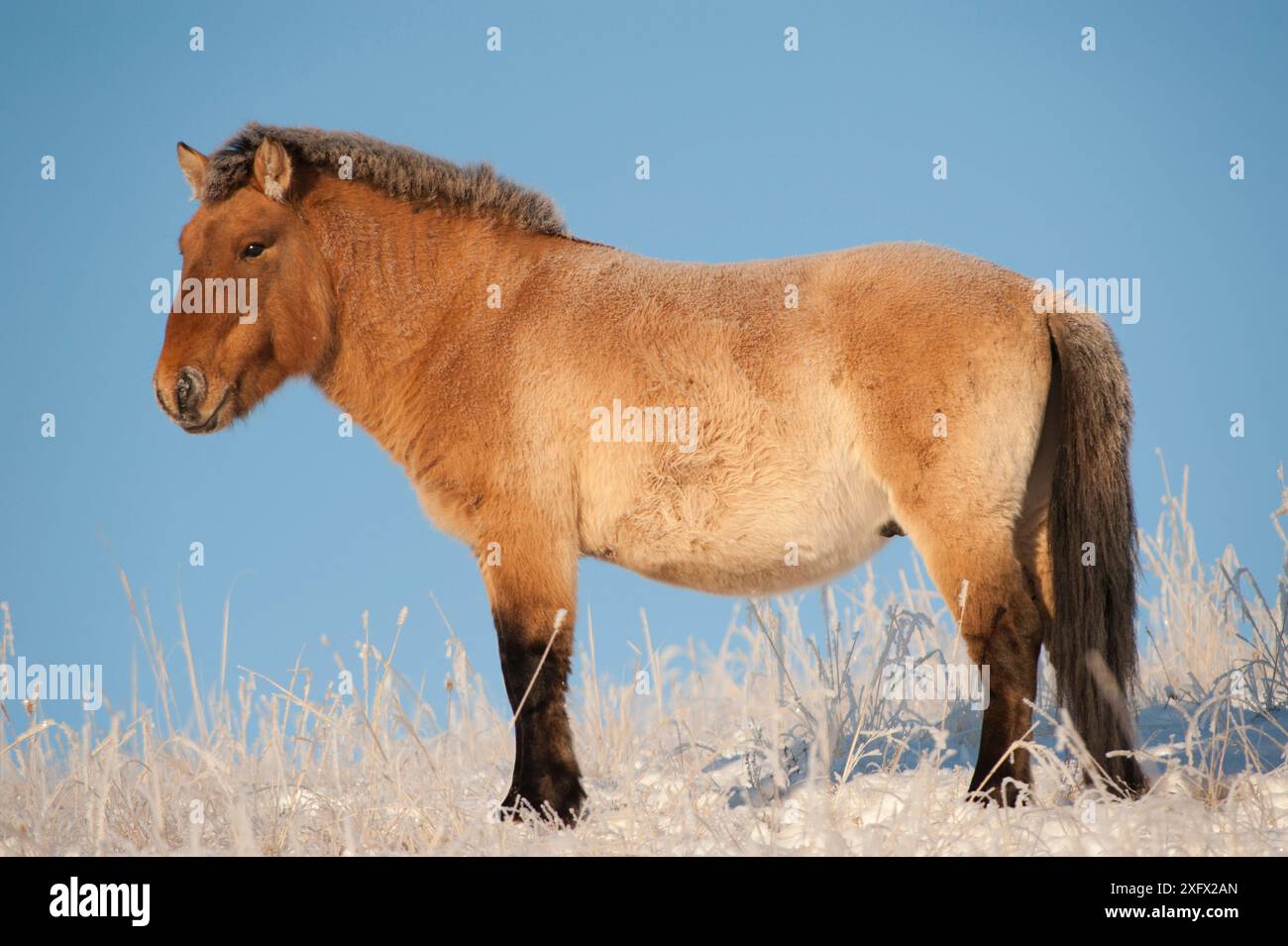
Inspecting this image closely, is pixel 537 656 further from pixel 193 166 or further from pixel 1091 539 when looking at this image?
pixel 193 166

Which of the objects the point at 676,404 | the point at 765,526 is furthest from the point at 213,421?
the point at 765,526

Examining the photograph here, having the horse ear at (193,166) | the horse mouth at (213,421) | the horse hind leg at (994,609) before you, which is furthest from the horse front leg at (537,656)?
the horse ear at (193,166)

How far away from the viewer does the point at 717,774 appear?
259 inches

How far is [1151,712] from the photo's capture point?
23.1 ft

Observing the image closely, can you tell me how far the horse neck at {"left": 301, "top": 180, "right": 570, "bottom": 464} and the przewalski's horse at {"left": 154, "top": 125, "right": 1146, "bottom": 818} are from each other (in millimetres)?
15

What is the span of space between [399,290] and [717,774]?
10.6 ft

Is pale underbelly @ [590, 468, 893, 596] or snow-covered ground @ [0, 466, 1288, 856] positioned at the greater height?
pale underbelly @ [590, 468, 893, 596]

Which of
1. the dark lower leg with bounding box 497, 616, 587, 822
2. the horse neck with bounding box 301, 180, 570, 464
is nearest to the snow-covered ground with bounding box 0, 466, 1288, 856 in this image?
the dark lower leg with bounding box 497, 616, 587, 822

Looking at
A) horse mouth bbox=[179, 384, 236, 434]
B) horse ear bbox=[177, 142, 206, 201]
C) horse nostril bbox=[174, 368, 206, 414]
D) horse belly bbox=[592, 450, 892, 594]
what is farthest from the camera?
horse ear bbox=[177, 142, 206, 201]

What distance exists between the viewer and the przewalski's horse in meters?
5.44

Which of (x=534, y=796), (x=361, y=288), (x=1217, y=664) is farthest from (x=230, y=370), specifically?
(x=1217, y=664)

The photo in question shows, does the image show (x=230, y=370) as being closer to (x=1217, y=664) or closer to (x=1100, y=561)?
(x=1100, y=561)

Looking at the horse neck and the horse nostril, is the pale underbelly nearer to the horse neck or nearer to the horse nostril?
the horse neck

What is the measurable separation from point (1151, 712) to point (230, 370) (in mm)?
5701
